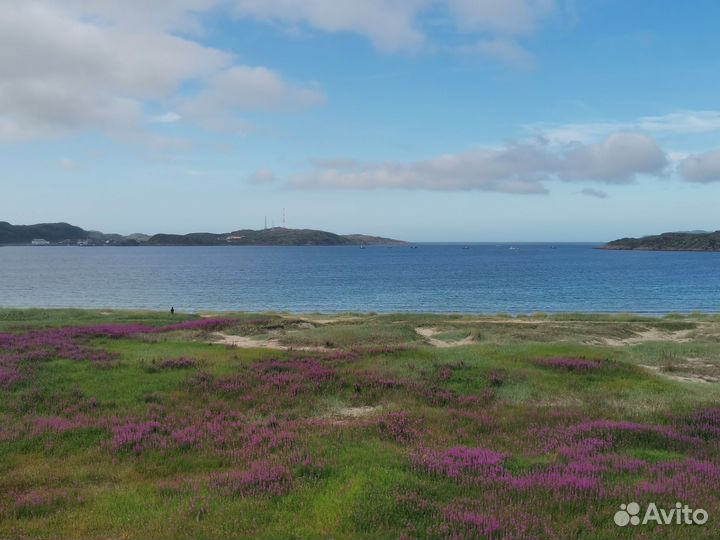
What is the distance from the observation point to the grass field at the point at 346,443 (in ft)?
31.0

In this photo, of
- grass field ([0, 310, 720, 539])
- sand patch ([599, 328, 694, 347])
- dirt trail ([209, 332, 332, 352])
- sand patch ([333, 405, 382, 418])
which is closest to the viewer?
grass field ([0, 310, 720, 539])

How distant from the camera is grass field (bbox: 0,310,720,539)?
9.46 m

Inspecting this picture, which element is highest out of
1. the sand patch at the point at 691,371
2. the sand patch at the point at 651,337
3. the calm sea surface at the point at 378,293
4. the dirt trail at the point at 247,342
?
the sand patch at the point at 691,371

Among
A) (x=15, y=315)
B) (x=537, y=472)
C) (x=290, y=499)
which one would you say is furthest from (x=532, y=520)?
(x=15, y=315)

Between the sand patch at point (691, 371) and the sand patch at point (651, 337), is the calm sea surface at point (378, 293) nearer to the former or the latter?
the sand patch at point (651, 337)

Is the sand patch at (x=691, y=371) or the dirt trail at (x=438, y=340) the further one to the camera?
the dirt trail at (x=438, y=340)

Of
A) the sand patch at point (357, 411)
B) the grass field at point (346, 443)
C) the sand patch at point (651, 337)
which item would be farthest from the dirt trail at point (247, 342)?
the sand patch at point (651, 337)

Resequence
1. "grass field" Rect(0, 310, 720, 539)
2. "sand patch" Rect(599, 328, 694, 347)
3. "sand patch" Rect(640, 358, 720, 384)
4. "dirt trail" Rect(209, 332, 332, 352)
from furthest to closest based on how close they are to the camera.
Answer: "sand patch" Rect(599, 328, 694, 347), "dirt trail" Rect(209, 332, 332, 352), "sand patch" Rect(640, 358, 720, 384), "grass field" Rect(0, 310, 720, 539)

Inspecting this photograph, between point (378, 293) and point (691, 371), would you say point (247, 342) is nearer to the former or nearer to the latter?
A: point (691, 371)

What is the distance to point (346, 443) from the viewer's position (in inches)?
543

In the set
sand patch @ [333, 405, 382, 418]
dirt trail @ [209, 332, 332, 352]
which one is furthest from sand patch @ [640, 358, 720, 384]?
dirt trail @ [209, 332, 332, 352]

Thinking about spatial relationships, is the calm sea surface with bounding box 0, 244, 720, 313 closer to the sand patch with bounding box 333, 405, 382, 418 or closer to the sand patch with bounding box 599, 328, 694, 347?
the sand patch with bounding box 599, 328, 694, 347

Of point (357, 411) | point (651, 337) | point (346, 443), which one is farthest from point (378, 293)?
point (346, 443)

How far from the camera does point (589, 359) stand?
90.5 ft
